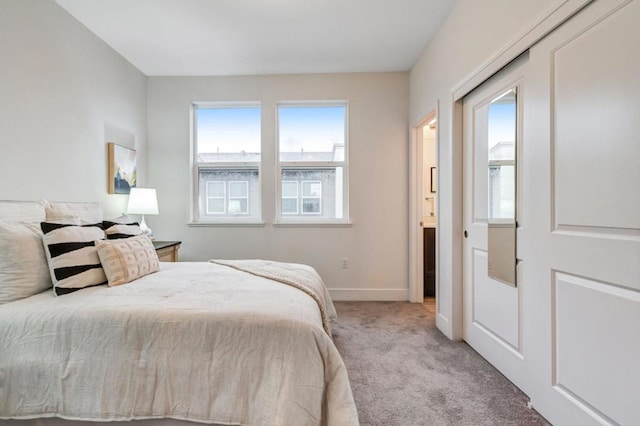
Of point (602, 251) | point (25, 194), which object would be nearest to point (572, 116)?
point (602, 251)

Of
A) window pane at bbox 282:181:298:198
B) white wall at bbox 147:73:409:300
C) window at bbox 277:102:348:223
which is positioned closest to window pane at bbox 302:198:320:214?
window at bbox 277:102:348:223

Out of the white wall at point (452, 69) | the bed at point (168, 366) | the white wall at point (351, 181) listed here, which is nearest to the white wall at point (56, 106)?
the white wall at point (351, 181)

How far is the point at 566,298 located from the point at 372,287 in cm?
230

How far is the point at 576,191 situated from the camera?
136 centimetres

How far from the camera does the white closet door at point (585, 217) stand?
3.75 feet

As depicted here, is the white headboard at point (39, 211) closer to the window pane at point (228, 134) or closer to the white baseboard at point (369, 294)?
the window pane at point (228, 134)

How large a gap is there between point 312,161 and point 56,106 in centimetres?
238

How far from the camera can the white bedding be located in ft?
3.96

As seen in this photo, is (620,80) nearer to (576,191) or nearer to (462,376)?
(576,191)

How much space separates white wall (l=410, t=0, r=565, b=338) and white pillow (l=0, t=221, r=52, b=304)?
8.96 ft

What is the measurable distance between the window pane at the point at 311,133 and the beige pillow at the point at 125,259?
2.09m

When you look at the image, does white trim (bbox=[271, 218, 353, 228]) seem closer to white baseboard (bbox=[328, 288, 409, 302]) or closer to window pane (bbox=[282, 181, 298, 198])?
window pane (bbox=[282, 181, 298, 198])

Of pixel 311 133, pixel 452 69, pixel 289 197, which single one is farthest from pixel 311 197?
pixel 452 69

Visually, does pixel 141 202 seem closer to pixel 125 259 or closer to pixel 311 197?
pixel 125 259
